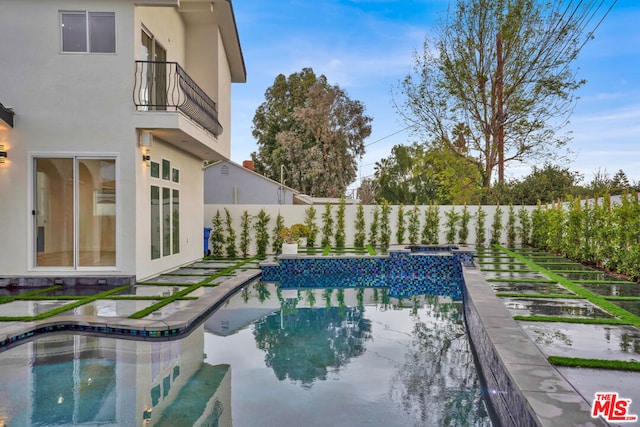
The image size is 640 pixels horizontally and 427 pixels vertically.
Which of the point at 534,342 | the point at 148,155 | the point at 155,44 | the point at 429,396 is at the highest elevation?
the point at 155,44

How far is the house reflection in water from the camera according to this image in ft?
13.0

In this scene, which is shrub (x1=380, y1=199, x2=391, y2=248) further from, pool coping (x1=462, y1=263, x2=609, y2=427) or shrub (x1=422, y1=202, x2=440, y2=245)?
pool coping (x1=462, y1=263, x2=609, y2=427)

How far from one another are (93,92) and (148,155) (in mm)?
1535

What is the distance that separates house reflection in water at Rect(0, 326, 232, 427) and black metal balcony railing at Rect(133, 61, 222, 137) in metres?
5.15

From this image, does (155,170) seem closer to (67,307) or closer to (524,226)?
(67,307)

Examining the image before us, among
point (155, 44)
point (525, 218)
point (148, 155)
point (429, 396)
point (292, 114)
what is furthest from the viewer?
point (292, 114)

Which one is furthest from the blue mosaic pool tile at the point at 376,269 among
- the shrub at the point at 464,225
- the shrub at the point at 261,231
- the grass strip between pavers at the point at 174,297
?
the shrub at the point at 464,225

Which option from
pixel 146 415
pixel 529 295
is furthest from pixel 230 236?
pixel 146 415

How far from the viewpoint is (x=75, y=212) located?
9.62 meters

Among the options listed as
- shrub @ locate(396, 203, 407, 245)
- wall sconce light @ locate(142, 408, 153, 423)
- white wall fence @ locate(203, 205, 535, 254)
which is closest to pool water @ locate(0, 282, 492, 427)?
wall sconce light @ locate(142, 408, 153, 423)

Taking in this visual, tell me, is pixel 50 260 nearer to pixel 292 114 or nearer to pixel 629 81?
pixel 629 81

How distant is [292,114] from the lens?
33.9 meters

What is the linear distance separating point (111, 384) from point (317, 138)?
1137 inches

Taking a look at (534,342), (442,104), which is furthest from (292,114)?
(534,342)
